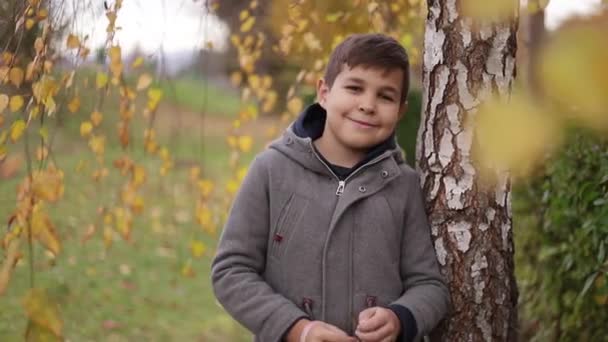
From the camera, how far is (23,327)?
530 centimetres

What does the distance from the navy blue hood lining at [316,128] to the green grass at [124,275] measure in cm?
158

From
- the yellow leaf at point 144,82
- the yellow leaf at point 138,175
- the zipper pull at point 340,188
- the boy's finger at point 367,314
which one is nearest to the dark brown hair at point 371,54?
the zipper pull at point 340,188

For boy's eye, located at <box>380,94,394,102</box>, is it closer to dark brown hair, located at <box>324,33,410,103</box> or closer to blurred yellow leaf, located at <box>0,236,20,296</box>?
dark brown hair, located at <box>324,33,410,103</box>

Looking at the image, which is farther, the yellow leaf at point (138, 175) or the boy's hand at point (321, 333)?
the yellow leaf at point (138, 175)

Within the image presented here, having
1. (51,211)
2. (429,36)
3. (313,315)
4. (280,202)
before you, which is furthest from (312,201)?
(51,211)

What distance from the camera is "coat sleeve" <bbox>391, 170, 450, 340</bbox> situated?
216 cm

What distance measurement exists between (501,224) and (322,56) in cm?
219

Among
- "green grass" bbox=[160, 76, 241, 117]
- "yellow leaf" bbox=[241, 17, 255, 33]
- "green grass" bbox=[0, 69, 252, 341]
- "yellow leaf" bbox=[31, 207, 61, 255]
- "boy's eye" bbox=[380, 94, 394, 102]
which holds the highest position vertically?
"yellow leaf" bbox=[241, 17, 255, 33]

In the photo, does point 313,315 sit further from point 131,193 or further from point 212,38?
point 212,38

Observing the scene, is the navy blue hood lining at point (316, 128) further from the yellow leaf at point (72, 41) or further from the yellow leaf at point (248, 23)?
the yellow leaf at point (248, 23)

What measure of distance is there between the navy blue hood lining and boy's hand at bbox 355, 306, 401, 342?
0.39 metres

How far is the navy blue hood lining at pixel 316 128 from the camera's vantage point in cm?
221

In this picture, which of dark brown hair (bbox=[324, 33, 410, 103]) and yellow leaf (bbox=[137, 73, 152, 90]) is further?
yellow leaf (bbox=[137, 73, 152, 90])

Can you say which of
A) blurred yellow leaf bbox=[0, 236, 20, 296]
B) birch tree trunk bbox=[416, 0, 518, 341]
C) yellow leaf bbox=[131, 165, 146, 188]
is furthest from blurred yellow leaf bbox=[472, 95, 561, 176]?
yellow leaf bbox=[131, 165, 146, 188]
